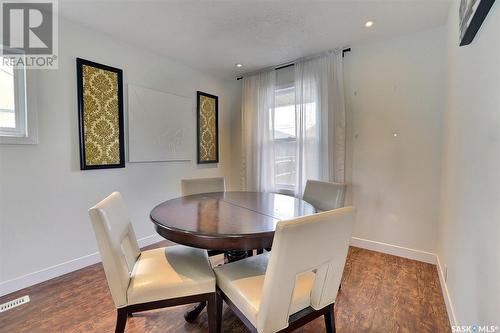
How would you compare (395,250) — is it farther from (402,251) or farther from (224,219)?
(224,219)

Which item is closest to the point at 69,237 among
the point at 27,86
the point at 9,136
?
the point at 9,136

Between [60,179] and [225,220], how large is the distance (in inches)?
73.8

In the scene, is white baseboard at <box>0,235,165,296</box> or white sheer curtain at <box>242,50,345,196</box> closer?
white baseboard at <box>0,235,165,296</box>

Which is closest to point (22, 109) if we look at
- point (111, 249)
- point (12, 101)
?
point (12, 101)

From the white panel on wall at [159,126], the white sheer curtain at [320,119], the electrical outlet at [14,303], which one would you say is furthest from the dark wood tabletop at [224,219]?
the electrical outlet at [14,303]

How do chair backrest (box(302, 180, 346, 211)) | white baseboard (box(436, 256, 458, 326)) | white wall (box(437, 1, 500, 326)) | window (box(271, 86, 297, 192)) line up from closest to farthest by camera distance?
1. white wall (box(437, 1, 500, 326))
2. white baseboard (box(436, 256, 458, 326))
3. chair backrest (box(302, 180, 346, 211))
4. window (box(271, 86, 297, 192))

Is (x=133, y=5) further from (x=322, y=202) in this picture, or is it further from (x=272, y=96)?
(x=322, y=202)

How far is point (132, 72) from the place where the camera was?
286cm

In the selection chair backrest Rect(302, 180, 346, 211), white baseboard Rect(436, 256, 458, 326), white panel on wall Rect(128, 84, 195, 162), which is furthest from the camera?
white panel on wall Rect(128, 84, 195, 162)

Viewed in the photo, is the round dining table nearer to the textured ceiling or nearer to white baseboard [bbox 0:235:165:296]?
white baseboard [bbox 0:235:165:296]

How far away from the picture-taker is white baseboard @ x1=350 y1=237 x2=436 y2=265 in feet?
8.31

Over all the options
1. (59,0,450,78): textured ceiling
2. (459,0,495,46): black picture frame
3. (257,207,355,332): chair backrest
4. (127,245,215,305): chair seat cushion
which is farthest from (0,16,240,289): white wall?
(459,0,495,46): black picture frame

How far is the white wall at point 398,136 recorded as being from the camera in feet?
8.15

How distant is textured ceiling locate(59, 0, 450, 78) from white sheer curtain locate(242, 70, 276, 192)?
64 cm
